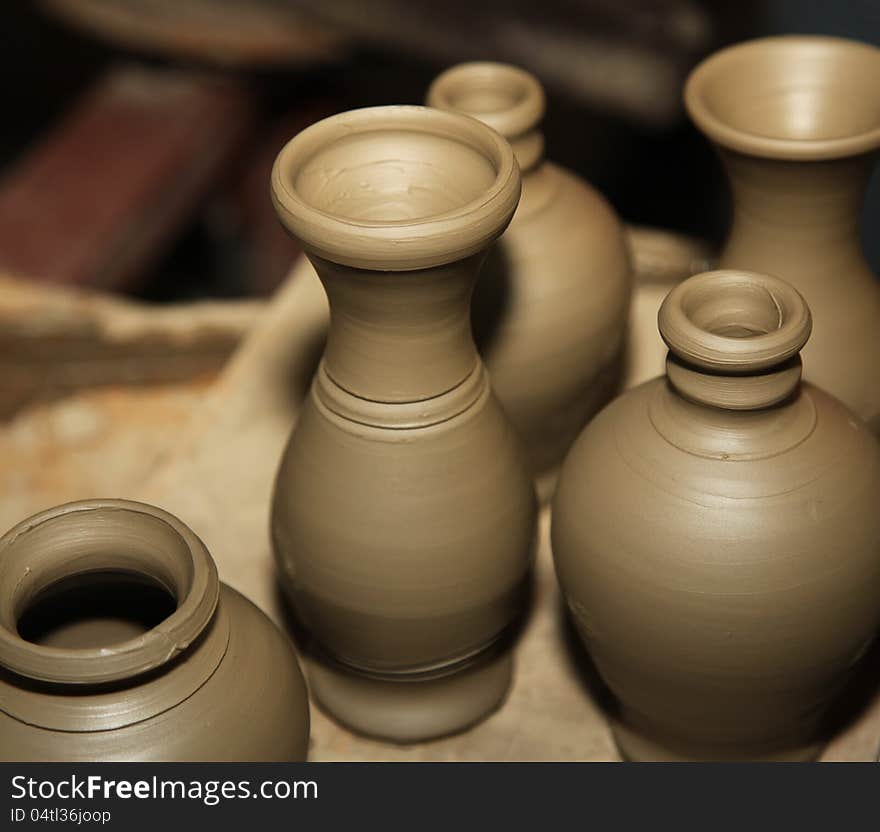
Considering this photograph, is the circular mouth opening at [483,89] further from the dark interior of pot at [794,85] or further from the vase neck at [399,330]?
the vase neck at [399,330]

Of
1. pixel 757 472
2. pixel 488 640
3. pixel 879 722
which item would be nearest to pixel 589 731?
pixel 488 640

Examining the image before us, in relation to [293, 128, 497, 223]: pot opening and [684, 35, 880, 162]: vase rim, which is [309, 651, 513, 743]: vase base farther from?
[684, 35, 880, 162]: vase rim

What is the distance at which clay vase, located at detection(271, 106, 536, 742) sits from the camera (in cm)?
122

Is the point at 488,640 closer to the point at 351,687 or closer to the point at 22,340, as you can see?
the point at 351,687

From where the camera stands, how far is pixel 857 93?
60.3 inches

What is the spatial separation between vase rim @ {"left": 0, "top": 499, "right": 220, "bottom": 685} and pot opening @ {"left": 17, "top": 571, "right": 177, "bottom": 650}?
3cm

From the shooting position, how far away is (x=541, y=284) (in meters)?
1.52

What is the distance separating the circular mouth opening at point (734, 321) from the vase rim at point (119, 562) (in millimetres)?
441

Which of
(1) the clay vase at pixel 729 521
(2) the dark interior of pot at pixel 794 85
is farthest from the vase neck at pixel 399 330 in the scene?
(2) the dark interior of pot at pixel 794 85

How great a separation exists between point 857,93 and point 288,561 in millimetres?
811

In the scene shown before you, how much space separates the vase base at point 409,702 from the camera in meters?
1.44

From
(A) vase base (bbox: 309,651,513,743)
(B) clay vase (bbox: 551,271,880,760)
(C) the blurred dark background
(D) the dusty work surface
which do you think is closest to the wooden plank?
(C) the blurred dark background

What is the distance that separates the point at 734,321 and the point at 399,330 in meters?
0.30

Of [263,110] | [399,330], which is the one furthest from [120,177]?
[399,330]
